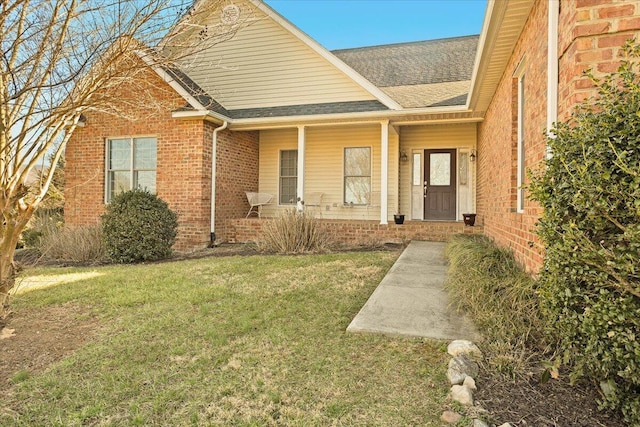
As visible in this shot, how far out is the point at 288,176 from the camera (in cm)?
1151

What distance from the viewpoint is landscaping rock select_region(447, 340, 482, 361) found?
258 cm

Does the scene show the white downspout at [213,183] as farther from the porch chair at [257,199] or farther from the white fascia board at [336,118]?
the porch chair at [257,199]

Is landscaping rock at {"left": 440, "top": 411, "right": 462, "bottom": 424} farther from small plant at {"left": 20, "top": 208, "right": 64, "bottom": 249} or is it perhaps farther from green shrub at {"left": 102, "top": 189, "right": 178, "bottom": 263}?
small plant at {"left": 20, "top": 208, "right": 64, "bottom": 249}

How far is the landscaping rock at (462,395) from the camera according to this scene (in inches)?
83.4

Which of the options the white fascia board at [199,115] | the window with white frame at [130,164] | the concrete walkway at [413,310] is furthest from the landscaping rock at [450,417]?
the window with white frame at [130,164]

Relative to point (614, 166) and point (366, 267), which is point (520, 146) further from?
point (614, 166)

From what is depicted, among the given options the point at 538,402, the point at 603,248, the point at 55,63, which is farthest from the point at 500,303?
the point at 55,63

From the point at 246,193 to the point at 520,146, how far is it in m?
7.52

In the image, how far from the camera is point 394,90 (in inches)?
410

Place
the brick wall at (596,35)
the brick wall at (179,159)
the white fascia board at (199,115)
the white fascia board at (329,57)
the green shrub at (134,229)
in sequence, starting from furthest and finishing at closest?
the brick wall at (179,159)
the white fascia board at (329,57)
the white fascia board at (199,115)
the green shrub at (134,229)
the brick wall at (596,35)

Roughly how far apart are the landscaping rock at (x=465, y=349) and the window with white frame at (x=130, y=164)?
8672 mm

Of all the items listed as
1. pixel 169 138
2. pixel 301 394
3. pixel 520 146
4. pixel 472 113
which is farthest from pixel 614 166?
pixel 169 138

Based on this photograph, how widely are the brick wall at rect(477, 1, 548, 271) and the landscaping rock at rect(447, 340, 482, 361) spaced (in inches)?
31.8

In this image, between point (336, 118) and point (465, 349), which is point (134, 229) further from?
point (465, 349)
